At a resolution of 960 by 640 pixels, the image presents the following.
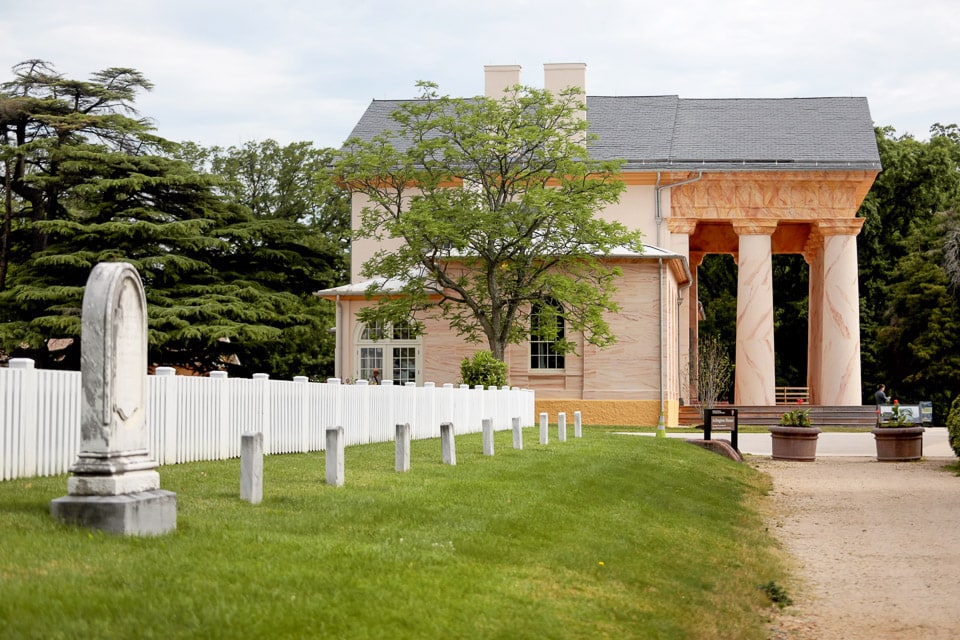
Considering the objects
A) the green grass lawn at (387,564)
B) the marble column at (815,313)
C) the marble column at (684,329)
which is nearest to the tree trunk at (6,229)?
the marble column at (684,329)

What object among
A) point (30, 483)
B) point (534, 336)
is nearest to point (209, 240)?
point (534, 336)

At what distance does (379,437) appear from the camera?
2139 centimetres

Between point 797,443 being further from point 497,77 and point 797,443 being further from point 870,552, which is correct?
point 497,77

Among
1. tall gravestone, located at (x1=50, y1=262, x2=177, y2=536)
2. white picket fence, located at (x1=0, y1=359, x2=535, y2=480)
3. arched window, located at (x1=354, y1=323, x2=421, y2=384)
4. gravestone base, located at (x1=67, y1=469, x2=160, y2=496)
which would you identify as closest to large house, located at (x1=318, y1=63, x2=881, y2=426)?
arched window, located at (x1=354, y1=323, x2=421, y2=384)

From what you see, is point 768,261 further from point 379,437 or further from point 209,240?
point 379,437

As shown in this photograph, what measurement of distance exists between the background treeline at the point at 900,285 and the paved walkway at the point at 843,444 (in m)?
21.4

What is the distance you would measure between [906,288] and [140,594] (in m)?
61.8

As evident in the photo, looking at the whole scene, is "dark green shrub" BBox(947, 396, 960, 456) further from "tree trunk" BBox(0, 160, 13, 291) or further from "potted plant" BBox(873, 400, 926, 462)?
"tree trunk" BBox(0, 160, 13, 291)

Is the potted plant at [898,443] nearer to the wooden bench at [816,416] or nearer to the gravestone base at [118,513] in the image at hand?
the wooden bench at [816,416]

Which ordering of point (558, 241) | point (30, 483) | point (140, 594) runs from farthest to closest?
point (558, 241) < point (30, 483) < point (140, 594)

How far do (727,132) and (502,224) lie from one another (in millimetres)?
21918

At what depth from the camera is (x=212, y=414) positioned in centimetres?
1533

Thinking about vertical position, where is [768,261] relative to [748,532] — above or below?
above

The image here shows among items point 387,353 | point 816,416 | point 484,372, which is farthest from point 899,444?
point 816,416
